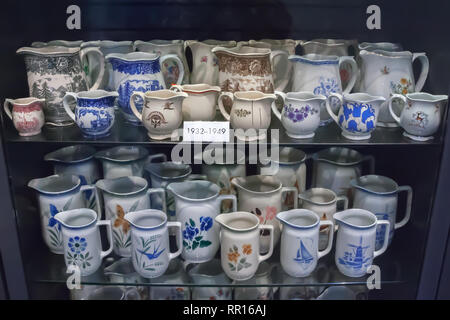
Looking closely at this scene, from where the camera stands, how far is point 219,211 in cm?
104

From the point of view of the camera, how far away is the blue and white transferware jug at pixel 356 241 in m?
0.99

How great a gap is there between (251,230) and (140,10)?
61 centimetres

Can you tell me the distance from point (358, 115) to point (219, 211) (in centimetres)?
39

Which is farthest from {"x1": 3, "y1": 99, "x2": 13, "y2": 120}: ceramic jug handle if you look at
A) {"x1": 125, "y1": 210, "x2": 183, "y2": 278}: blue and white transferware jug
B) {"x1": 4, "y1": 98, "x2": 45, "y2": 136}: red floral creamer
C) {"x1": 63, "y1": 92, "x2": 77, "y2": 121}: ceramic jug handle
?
{"x1": 125, "y1": 210, "x2": 183, "y2": 278}: blue and white transferware jug

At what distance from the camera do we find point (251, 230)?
0.97 metres

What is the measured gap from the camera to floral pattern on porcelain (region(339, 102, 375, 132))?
0.93m

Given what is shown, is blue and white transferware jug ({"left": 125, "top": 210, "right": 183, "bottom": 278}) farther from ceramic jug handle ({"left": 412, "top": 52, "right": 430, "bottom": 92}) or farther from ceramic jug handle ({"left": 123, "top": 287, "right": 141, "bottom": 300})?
ceramic jug handle ({"left": 412, "top": 52, "right": 430, "bottom": 92})

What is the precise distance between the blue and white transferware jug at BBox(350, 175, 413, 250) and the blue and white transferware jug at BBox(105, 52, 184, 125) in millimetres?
544

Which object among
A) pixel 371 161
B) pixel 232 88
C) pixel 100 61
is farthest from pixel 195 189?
pixel 371 161

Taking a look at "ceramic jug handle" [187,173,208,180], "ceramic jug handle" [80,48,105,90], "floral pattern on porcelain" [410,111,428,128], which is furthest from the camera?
"ceramic jug handle" [187,173,208,180]

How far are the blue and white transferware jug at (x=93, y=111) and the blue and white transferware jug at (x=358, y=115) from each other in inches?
19.4

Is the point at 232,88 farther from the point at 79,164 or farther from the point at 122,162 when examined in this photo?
the point at 79,164

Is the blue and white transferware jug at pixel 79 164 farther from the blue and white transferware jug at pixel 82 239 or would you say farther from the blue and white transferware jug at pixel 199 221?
the blue and white transferware jug at pixel 199 221

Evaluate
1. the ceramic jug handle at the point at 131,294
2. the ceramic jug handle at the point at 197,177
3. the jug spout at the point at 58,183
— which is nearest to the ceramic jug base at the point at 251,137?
the ceramic jug handle at the point at 197,177
